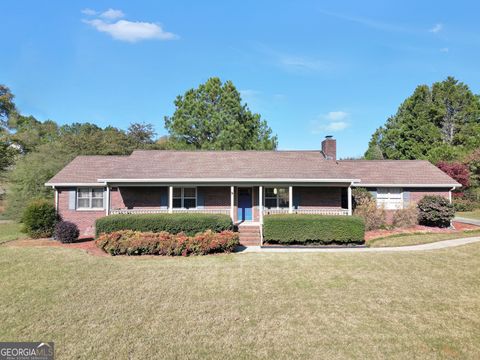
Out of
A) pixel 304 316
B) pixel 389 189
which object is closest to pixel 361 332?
pixel 304 316

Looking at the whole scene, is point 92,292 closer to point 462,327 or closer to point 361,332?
point 361,332

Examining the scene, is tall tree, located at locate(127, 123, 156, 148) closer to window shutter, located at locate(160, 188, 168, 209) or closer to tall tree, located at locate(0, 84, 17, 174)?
tall tree, located at locate(0, 84, 17, 174)

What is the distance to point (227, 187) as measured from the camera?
1748cm

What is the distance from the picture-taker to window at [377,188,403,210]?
1855 cm

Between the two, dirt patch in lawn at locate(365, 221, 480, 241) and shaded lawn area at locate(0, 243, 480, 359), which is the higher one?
dirt patch in lawn at locate(365, 221, 480, 241)

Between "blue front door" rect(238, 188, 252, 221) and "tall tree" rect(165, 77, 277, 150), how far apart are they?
18.5 meters

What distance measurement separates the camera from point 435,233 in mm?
15727

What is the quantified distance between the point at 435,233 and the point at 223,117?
1002 inches

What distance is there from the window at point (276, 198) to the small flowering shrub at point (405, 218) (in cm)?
634

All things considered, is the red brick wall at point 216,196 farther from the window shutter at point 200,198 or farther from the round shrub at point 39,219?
the round shrub at point 39,219

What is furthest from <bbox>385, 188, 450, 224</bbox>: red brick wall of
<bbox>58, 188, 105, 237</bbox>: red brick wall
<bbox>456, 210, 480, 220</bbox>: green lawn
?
<bbox>58, 188, 105, 237</bbox>: red brick wall

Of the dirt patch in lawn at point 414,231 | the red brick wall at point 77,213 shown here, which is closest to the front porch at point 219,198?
the red brick wall at point 77,213

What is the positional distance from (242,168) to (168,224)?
6014 millimetres

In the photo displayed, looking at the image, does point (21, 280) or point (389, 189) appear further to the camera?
point (389, 189)
